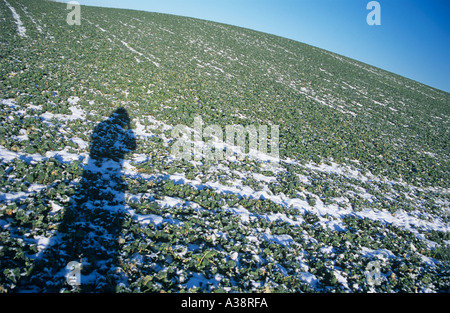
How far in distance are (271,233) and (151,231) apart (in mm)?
3041

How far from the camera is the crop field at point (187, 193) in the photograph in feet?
13.4

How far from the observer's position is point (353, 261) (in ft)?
17.5

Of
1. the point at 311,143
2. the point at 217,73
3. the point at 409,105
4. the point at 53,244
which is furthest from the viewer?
the point at 409,105

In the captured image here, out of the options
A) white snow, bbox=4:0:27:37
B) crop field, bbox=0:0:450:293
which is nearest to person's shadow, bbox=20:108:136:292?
crop field, bbox=0:0:450:293

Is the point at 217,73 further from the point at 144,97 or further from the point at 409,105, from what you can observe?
the point at 409,105

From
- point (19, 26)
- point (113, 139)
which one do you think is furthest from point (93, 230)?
point (19, 26)

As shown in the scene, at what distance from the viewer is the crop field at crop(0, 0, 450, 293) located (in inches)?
161

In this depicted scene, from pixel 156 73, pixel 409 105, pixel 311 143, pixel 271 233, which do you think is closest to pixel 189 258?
pixel 271 233

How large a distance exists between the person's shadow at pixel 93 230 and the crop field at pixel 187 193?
0.08ft

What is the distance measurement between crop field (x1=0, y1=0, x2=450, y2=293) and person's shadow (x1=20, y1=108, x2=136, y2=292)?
0.03 m

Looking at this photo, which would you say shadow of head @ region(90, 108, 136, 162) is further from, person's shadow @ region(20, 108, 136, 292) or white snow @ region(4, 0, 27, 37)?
white snow @ region(4, 0, 27, 37)

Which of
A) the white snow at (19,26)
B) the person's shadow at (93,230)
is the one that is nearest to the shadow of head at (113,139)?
the person's shadow at (93,230)

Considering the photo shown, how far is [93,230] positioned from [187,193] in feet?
8.11

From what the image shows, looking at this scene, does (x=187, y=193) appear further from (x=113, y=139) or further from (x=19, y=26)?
(x=19, y=26)
